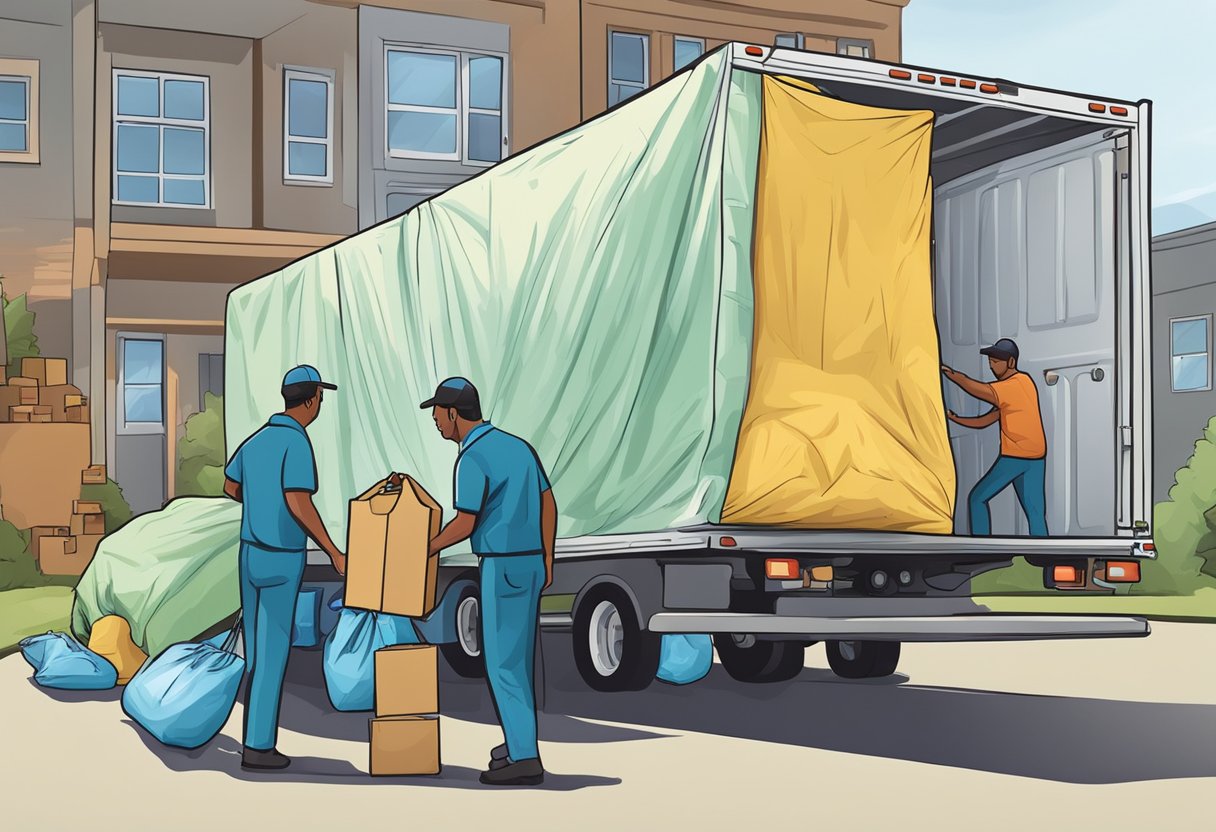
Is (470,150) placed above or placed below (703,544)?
above

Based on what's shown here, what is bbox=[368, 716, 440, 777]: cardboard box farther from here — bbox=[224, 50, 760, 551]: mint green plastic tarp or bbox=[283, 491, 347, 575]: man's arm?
bbox=[224, 50, 760, 551]: mint green plastic tarp

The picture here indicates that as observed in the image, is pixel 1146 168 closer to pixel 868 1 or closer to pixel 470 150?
pixel 470 150

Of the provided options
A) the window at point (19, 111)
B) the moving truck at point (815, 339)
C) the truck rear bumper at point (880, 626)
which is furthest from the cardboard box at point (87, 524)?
the truck rear bumper at point (880, 626)

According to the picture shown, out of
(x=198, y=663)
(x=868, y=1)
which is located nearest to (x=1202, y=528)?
(x=868, y=1)

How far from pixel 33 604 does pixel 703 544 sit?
1235 cm

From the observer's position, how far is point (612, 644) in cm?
996

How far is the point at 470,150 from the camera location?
82.4 feet

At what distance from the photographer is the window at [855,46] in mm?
28312

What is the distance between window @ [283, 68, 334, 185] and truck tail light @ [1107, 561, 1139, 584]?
17.3m

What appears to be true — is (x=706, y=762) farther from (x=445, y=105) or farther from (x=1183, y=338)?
(x=1183, y=338)

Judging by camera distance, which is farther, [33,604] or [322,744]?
[33,604]

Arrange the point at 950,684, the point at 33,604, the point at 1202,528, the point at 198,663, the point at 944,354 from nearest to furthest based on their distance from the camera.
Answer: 1. the point at 198,663
2. the point at 944,354
3. the point at 950,684
4. the point at 33,604
5. the point at 1202,528

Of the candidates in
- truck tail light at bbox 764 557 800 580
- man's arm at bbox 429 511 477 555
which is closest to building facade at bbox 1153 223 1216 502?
truck tail light at bbox 764 557 800 580

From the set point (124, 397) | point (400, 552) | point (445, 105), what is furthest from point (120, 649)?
point (445, 105)
